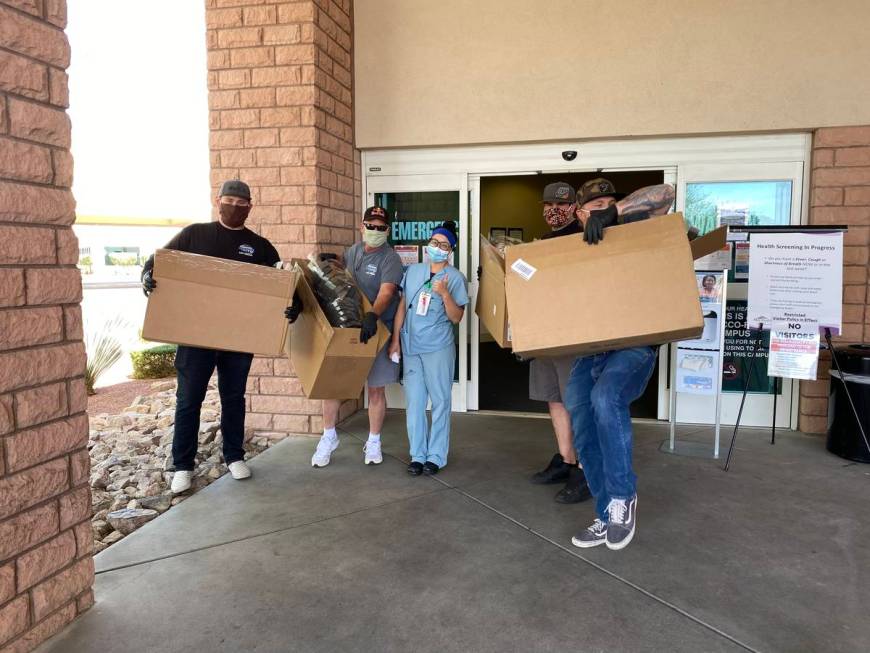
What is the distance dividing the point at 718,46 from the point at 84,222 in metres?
11.8

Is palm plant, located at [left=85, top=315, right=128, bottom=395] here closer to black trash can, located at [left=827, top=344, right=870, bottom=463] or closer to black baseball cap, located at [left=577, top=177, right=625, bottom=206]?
black baseball cap, located at [left=577, top=177, right=625, bottom=206]

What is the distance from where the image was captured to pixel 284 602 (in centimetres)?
236

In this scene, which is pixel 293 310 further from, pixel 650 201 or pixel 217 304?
pixel 650 201

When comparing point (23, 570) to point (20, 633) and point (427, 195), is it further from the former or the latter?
point (427, 195)

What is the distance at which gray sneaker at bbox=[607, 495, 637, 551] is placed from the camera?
9.14 ft

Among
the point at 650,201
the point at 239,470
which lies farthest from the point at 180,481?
the point at 650,201

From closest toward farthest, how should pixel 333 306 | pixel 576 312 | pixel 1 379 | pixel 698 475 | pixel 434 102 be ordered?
pixel 1 379, pixel 576 312, pixel 333 306, pixel 698 475, pixel 434 102

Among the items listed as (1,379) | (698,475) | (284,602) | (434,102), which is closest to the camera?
(1,379)

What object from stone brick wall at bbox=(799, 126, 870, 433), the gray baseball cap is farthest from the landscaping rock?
stone brick wall at bbox=(799, 126, 870, 433)

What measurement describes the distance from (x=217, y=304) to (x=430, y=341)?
1.33 meters

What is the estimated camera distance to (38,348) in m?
2.05

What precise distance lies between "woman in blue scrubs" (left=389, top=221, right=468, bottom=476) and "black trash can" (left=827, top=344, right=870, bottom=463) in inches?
107

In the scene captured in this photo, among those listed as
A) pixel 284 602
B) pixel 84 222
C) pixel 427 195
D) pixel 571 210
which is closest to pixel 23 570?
pixel 284 602

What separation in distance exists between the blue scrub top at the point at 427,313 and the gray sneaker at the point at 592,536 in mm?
1441
